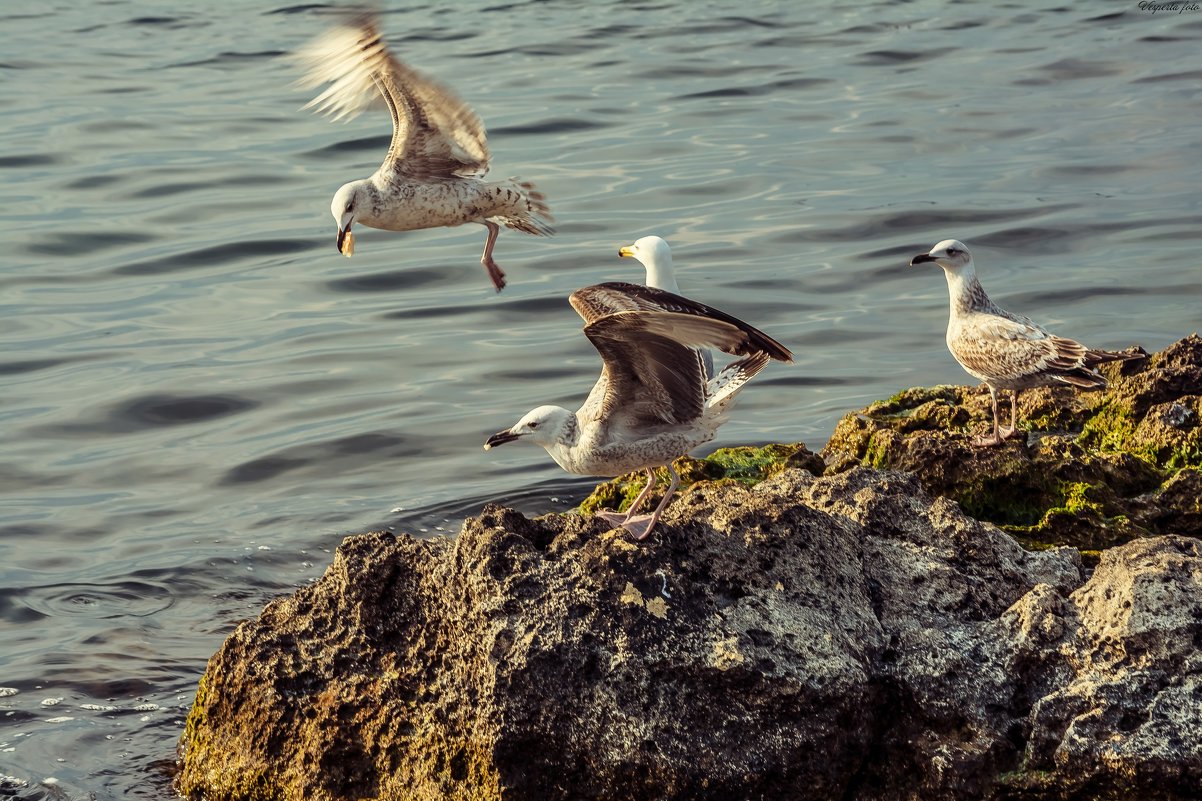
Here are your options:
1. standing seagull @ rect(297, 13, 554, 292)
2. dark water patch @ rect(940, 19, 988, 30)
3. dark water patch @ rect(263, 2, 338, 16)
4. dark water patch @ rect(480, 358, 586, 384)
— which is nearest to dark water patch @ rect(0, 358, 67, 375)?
dark water patch @ rect(480, 358, 586, 384)

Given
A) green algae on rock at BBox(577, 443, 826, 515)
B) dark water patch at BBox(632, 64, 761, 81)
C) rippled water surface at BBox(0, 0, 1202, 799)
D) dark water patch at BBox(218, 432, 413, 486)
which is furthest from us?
dark water patch at BBox(632, 64, 761, 81)

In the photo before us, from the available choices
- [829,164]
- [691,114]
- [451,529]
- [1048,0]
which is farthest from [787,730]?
[1048,0]

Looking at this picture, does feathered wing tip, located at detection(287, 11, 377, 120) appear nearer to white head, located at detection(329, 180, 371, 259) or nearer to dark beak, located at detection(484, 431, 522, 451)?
white head, located at detection(329, 180, 371, 259)

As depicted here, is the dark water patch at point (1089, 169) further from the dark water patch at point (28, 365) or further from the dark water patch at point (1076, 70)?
the dark water patch at point (28, 365)

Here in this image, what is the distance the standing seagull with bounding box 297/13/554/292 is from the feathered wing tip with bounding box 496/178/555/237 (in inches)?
6.4

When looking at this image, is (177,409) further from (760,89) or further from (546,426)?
(760,89)

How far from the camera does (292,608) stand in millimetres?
5184

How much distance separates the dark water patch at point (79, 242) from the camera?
634 inches

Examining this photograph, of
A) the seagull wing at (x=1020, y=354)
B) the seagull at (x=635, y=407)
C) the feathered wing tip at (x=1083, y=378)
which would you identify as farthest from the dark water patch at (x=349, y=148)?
the seagull at (x=635, y=407)

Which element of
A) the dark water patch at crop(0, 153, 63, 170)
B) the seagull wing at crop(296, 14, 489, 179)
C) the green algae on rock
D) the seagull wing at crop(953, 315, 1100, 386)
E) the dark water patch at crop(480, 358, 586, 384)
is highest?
the seagull wing at crop(296, 14, 489, 179)

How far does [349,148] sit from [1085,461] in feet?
47.2

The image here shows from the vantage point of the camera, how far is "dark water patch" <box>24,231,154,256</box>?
16.1 metres

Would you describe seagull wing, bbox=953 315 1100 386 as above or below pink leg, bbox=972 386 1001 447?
above

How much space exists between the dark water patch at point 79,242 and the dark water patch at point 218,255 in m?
0.81
